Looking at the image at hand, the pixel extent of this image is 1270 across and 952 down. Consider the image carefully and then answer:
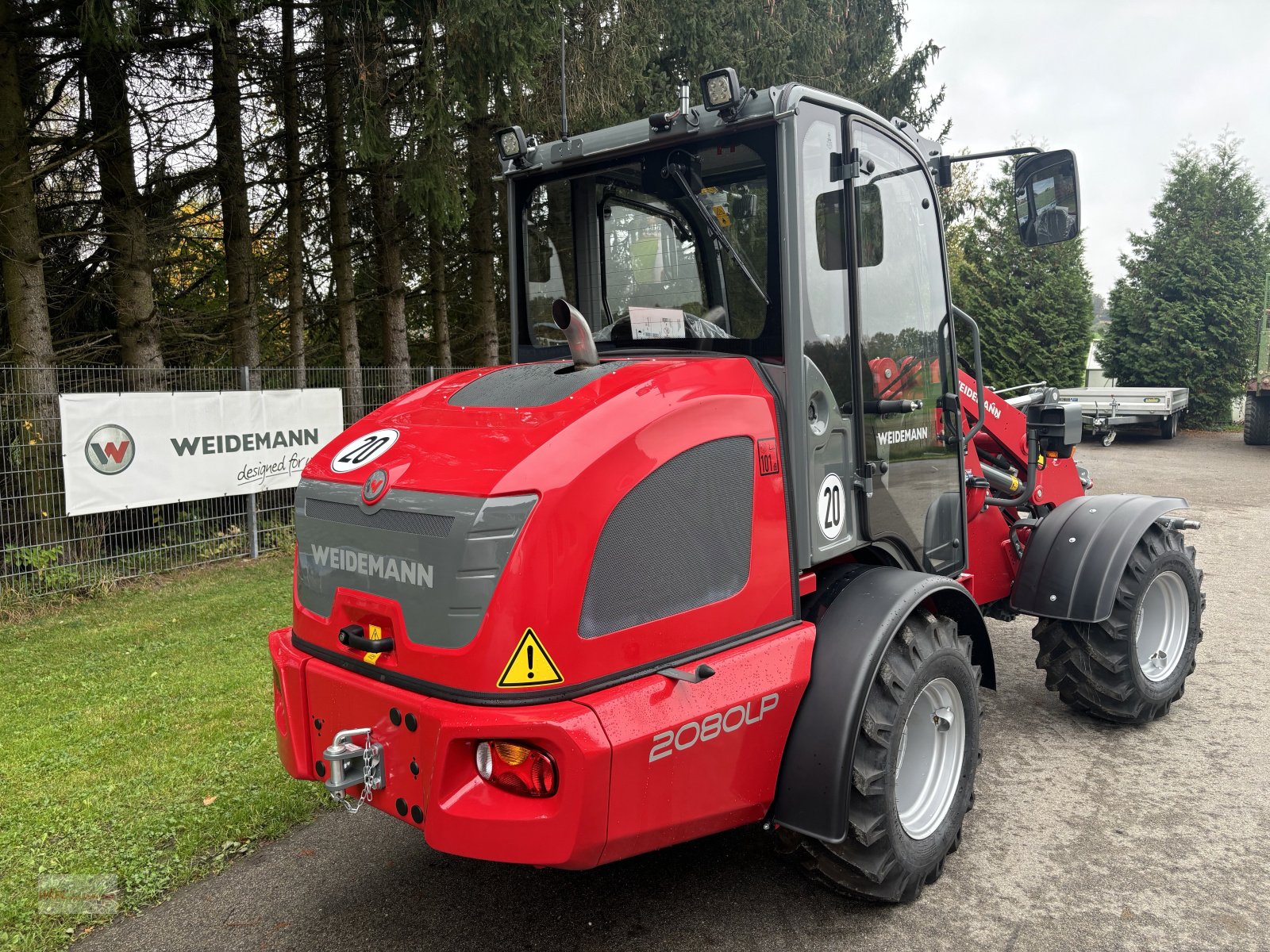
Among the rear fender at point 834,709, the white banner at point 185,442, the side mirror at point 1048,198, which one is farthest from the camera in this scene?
the white banner at point 185,442

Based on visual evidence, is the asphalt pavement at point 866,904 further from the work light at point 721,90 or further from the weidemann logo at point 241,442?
the weidemann logo at point 241,442

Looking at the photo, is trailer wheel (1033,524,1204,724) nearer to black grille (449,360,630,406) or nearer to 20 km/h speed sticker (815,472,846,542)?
20 km/h speed sticker (815,472,846,542)

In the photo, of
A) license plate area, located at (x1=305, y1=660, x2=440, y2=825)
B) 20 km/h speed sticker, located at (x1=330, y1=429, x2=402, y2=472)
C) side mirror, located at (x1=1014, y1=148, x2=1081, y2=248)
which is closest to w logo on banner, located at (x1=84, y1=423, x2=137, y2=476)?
20 km/h speed sticker, located at (x1=330, y1=429, x2=402, y2=472)

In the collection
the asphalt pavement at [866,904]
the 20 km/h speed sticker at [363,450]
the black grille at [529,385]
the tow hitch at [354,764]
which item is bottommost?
the asphalt pavement at [866,904]

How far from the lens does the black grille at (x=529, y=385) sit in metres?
2.88

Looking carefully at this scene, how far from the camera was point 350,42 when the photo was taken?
360 inches

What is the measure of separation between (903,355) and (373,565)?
2.02 metres

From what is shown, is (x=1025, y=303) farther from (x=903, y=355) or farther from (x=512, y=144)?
(x=512, y=144)

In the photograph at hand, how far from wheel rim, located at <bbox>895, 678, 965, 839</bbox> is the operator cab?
0.53m

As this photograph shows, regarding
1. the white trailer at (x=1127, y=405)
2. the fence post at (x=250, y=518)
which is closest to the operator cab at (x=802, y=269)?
the fence post at (x=250, y=518)

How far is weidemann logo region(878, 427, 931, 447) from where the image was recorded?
3.40 metres

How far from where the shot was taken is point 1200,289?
70.2ft

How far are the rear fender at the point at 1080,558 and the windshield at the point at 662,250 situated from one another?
7.12ft

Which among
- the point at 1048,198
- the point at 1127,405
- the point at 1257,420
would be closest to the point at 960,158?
the point at 1048,198
